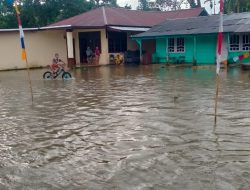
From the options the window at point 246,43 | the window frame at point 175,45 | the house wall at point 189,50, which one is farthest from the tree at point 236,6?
the window at point 246,43

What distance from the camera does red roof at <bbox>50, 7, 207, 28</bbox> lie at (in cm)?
2866

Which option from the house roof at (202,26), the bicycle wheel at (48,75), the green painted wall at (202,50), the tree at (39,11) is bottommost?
the bicycle wheel at (48,75)

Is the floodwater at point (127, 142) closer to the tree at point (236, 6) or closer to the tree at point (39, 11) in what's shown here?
the tree at point (39, 11)

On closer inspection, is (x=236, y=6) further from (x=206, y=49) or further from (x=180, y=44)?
(x=206, y=49)

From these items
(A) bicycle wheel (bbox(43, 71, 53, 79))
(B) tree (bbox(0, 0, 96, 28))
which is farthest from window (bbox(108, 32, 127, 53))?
(A) bicycle wheel (bbox(43, 71, 53, 79))

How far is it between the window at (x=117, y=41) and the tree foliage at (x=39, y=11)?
10.5 meters

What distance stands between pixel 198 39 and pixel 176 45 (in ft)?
6.20

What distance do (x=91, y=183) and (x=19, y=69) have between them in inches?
964

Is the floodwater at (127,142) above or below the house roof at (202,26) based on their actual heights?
below

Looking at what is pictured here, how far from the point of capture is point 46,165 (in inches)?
228

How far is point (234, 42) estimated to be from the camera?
2505 centimetres

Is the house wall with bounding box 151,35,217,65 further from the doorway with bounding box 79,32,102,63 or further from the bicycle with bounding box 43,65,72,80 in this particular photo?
the bicycle with bounding box 43,65,72,80

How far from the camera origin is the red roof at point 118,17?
94.0ft

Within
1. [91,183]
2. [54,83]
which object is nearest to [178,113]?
[91,183]
